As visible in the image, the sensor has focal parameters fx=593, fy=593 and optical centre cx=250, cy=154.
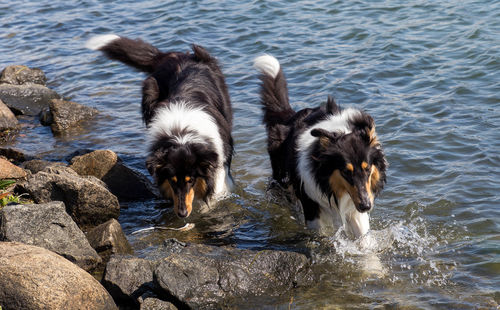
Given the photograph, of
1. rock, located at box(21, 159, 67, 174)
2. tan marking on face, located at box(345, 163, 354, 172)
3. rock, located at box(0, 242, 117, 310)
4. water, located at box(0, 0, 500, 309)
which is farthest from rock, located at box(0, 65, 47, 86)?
tan marking on face, located at box(345, 163, 354, 172)

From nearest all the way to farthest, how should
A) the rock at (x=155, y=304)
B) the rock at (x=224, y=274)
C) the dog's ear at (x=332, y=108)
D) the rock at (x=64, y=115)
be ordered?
1. the rock at (x=155, y=304)
2. the rock at (x=224, y=274)
3. the dog's ear at (x=332, y=108)
4. the rock at (x=64, y=115)

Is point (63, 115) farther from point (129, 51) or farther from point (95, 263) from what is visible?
point (95, 263)

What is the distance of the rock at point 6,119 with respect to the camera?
7645 millimetres

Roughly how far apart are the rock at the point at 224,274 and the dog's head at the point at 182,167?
0.77 m

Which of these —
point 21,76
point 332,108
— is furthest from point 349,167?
point 21,76

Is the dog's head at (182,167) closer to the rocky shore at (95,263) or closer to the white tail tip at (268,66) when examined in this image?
the rocky shore at (95,263)

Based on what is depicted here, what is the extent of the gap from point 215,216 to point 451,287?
91.8 inches

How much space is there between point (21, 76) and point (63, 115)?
230 centimetres

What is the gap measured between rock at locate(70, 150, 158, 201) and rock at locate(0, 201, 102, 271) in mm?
1498

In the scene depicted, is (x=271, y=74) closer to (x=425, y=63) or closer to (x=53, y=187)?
(x=53, y=187)

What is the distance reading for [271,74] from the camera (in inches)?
222

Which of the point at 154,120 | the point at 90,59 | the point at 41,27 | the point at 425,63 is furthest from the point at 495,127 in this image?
the point at 41,27

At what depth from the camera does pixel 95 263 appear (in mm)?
4391

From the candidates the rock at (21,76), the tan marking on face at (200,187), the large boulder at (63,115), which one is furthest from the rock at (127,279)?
the rock at (21,76)
